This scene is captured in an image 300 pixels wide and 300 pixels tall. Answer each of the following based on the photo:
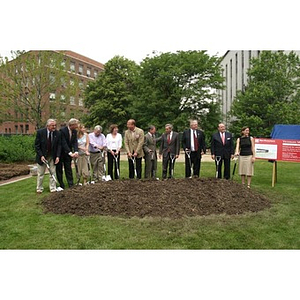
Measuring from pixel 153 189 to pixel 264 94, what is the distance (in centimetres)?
1963

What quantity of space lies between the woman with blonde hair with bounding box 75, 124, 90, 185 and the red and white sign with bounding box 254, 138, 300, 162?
16.8 ft

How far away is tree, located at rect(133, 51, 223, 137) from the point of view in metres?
25.5

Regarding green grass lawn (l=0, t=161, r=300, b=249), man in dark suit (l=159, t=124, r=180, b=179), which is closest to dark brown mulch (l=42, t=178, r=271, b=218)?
green grass lawn (l=0, t=161, r=300, b=249)

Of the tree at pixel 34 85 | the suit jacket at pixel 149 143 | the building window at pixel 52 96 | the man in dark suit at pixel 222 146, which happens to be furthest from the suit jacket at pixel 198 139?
the building window at pixel 52 96

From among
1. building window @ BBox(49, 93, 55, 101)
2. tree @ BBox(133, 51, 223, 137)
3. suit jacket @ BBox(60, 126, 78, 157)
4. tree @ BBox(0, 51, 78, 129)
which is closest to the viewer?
suit jacket @ BBox(60, 126, 78, 157)

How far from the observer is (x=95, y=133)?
8.54m

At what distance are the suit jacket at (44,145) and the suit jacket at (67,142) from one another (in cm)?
17

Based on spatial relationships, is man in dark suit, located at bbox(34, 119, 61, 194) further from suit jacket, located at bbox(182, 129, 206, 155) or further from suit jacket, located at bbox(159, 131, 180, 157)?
suit jacket, located at bbox(182, 129, 206, 155)

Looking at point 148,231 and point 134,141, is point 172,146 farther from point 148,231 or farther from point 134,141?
point 148,231

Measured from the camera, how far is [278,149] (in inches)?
357

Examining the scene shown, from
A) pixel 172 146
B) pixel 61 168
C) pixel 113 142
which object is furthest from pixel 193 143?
pixel 61 168

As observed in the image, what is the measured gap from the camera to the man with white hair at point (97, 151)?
851 centimetres

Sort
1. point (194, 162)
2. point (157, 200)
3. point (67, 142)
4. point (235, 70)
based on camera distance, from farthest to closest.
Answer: point (235, 70), point (194, 162), point (67, 142), point (157, 200)

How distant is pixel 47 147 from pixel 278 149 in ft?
21.5
